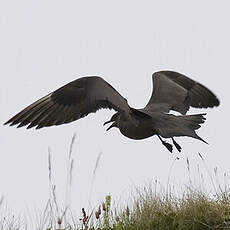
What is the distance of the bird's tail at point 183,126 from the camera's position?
6324 mm

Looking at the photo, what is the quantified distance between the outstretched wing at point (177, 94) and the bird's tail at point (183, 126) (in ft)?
2.61

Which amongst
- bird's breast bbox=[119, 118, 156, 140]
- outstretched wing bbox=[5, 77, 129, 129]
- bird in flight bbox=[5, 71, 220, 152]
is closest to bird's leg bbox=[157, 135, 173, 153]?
bird in flight bbox=[5, 71, 220, 152]

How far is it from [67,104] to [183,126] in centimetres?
154

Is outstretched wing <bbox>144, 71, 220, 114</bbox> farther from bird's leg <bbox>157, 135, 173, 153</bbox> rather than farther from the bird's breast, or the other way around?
bird's leg <bbox>157, 135, 173, 153</bbox>

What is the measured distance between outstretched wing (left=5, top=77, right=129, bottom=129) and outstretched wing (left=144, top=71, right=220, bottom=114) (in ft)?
2.39

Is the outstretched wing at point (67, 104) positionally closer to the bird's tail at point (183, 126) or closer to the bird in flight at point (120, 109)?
the bird in flight at point (120, 109)

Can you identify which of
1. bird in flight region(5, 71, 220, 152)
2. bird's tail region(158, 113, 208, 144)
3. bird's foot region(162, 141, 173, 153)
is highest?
bird in flight region(5, 71, 220, 152)

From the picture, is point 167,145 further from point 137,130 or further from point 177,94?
point 177,94

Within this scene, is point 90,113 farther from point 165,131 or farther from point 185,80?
point 185,80

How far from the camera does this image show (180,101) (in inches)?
312

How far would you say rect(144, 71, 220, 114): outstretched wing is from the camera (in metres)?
7.81

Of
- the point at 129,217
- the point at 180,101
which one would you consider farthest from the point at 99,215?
the point at 180,101

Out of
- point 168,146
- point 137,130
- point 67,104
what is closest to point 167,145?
point 168,146

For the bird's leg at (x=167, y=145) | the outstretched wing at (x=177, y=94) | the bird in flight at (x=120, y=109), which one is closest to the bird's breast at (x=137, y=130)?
the bird in flight at (x=120, y=109)
